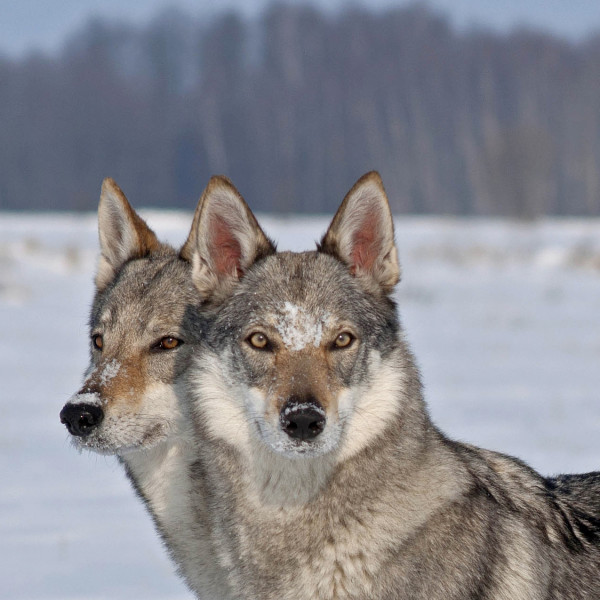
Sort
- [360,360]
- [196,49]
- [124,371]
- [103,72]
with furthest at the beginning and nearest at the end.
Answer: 1. [196,49]
2. [103,72]
3. [124,371]
4. [360,360]

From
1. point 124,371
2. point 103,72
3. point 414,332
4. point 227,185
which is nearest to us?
point 227,185

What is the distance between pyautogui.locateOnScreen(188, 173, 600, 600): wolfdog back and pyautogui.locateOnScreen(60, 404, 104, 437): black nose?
0.46 meters

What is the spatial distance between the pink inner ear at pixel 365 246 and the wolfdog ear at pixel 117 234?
4.52ft

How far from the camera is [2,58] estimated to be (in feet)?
247

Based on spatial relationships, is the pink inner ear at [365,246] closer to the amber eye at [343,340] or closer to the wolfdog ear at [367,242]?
the wolfdog ear at [367,242]

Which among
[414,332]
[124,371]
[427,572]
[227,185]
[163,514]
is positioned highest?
[227,185]

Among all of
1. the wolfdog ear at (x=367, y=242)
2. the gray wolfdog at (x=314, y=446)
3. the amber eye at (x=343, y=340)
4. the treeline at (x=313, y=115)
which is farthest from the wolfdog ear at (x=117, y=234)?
the treeline at (x=313, y=115)

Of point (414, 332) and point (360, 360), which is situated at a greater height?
point (360, 360)

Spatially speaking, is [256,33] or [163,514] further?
[256,33]

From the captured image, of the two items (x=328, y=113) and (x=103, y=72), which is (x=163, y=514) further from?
(x=103, y=72)

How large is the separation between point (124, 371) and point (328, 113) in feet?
214

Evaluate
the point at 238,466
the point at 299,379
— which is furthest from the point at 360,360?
the point at 238,466

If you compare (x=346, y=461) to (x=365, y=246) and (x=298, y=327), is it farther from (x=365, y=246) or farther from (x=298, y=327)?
(x=365, y=246)

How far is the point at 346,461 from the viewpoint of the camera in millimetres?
3459
